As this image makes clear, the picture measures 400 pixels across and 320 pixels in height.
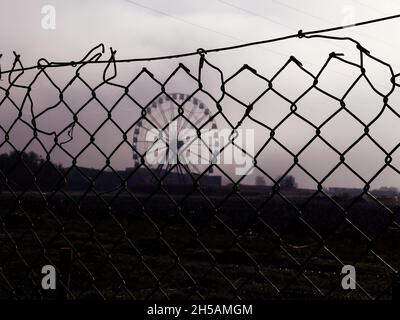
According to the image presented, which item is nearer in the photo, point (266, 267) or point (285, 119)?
point (285, 119)

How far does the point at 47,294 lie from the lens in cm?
534

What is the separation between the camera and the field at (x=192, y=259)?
176 cm

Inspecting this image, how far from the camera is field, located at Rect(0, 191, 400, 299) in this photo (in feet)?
5.79

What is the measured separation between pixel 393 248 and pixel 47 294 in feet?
37.7

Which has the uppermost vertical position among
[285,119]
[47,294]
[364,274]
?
[364,274]

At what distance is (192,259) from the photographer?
10172 millimetres

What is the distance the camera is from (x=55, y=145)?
191 centimetres
